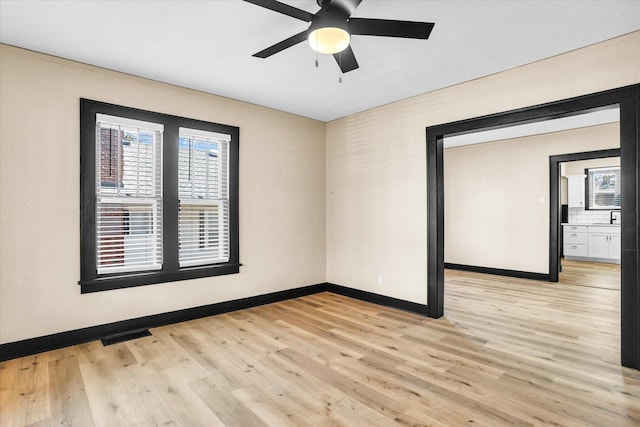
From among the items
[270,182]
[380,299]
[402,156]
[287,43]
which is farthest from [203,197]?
[380,299]

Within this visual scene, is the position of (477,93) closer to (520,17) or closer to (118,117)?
(520,17)

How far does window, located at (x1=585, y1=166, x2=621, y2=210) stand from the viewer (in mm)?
8648

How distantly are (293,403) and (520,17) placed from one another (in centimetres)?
332

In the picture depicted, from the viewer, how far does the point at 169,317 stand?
3.84 meters

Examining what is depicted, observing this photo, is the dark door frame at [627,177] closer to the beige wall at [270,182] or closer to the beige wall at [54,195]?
the beige wall at [270,182]

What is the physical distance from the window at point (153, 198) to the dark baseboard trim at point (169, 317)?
417 mm

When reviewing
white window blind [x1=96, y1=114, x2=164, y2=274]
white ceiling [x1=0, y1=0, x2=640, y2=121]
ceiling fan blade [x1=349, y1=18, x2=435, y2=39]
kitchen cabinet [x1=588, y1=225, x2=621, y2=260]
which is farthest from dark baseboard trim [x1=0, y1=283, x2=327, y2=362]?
kitchen cabinet [x1=588, y1=225, x2=621, y2=260]

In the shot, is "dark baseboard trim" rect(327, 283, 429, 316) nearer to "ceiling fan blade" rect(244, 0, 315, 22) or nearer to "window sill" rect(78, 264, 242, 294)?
"window sill" rect(78, 264, 242, 294)

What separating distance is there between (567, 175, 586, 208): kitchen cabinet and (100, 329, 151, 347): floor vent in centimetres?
1067

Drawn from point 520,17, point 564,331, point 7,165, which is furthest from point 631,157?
point 7,165

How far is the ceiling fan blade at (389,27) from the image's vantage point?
205cm

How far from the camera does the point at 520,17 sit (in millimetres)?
2549

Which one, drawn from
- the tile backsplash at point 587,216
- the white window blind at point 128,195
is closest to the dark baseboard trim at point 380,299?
the white window blind at point 128,195

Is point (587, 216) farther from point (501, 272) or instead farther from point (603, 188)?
point (501, 272)
